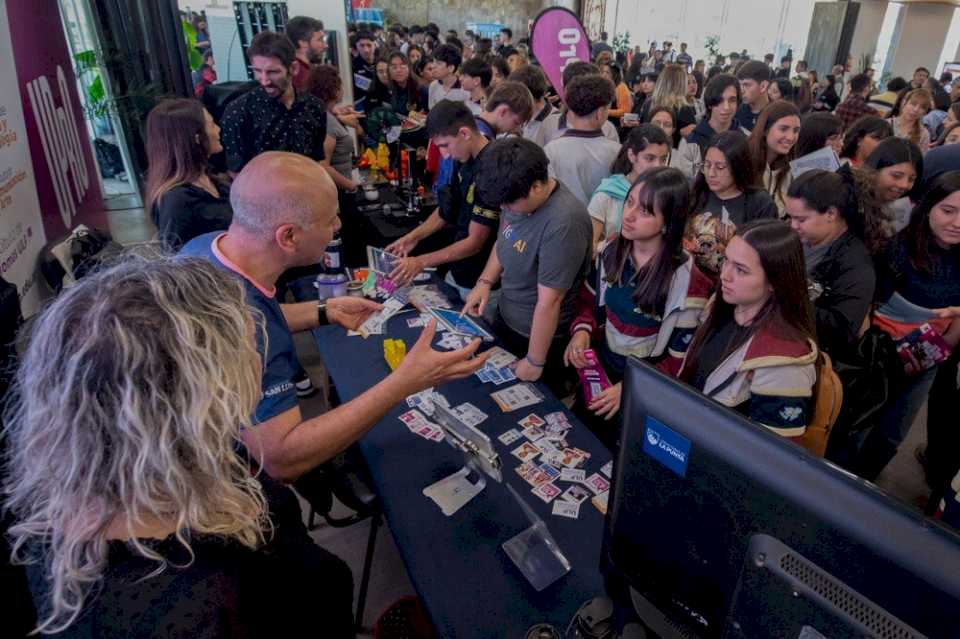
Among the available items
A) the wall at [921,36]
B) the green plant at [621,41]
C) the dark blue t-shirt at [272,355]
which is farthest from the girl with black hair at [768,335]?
the green plant at [621,41]

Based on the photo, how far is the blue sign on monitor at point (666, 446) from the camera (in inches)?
30.4

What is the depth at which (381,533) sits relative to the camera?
2.42m

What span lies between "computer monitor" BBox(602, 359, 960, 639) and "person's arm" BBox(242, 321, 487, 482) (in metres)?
0.70

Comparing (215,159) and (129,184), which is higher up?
(215,159)

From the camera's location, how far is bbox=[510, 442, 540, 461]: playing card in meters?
1.68

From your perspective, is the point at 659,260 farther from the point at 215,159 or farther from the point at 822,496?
the point at 215,159

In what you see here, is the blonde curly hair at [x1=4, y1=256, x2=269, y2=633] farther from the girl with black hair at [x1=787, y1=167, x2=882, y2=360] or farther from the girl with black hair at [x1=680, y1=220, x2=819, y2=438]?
the girl with black hair at [x1=787, y1=167, x2=882, y2=360]

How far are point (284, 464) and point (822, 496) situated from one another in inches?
49.5

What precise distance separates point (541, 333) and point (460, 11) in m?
17.2

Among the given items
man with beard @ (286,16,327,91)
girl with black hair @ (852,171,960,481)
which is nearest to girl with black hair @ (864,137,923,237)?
girl with black hair @ (852,171,960,481)

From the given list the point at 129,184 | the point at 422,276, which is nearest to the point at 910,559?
the point at 422,276

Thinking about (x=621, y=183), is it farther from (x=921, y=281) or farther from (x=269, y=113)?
(x=269, y=113)

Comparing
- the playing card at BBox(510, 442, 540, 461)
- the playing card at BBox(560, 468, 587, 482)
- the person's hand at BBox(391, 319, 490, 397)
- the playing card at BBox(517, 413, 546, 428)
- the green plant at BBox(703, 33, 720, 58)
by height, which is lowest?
the playing card at BBox(560, 468, 587, 482)

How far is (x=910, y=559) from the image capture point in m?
0.55
